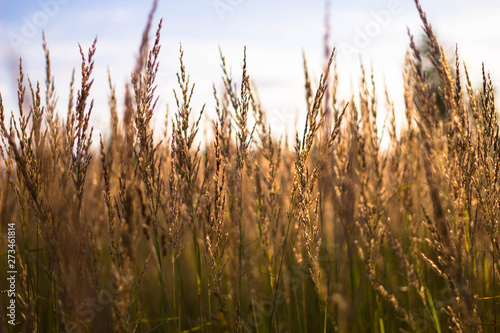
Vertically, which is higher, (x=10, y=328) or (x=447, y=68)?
(x=447, y=68)

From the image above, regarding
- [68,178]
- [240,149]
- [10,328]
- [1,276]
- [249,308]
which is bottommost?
[249,308]

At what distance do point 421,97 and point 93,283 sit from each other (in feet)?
4.77

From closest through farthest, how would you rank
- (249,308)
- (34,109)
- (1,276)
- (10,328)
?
(34,109) < (10,328) < (1,276) < (249,308)

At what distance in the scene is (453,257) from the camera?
113cm

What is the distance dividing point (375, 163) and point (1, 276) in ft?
7.92

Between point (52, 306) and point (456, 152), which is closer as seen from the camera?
point (456, 152)

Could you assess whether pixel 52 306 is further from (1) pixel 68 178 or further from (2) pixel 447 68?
(2) pixel 447 68

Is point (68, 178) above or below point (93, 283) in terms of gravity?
above

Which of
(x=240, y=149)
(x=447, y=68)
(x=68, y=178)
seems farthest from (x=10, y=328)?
(x=447, y=68)

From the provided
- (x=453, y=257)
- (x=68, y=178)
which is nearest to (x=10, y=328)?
(x=68, y=178)

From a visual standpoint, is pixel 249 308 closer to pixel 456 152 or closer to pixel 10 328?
pixel 10 328

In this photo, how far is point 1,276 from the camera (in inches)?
91.2

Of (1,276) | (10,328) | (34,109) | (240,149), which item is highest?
(34,109)

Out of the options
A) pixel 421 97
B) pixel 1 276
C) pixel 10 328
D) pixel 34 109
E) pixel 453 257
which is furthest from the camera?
pixel 1 276
